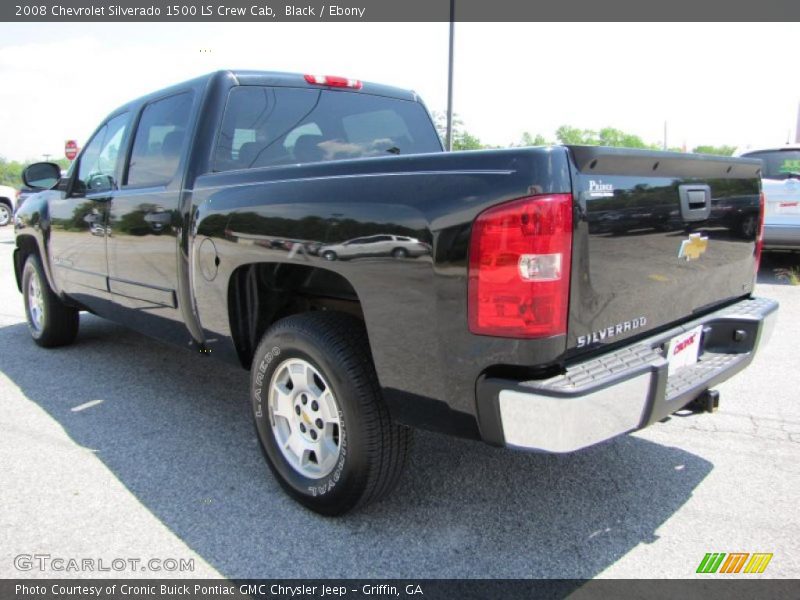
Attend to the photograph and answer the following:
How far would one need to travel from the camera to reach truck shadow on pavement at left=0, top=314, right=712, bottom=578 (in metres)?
2.33

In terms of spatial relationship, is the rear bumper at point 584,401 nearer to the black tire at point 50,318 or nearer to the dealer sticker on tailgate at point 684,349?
the dealer sticker on tailgate at point 684,349

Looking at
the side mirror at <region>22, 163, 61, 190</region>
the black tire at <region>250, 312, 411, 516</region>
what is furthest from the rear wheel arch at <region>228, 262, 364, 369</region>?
the side mirror at <region>22, 163, 61, 190</region>

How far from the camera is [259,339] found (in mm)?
3051

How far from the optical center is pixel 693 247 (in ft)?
8.23

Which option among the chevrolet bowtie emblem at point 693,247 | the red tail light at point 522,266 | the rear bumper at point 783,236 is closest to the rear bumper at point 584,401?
the red tail light at point 522,266

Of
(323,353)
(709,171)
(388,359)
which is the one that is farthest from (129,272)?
(709,171)

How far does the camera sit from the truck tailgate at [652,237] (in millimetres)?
1990

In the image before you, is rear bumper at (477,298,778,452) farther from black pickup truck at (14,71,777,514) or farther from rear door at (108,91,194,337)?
rear door at (108,91,194,337)

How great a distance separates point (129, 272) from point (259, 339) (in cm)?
117

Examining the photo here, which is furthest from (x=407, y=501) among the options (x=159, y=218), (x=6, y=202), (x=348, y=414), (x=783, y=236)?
(x=6, y=202)

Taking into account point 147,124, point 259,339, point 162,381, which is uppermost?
point 147,124

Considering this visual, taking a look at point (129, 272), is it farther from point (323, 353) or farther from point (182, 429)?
point (323, 353)

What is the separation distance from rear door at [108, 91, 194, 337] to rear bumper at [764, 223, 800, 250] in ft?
23.2

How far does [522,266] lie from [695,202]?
1060mm
